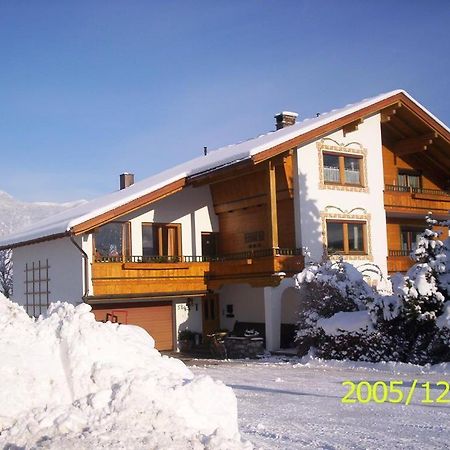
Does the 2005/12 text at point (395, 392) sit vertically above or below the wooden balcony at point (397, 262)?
below

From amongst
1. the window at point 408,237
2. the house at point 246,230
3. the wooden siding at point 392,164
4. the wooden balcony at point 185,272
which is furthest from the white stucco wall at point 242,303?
the wooden siding at point 392,164

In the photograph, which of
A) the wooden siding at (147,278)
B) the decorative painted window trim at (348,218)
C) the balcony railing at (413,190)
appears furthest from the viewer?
the balcony railing at (413,190)

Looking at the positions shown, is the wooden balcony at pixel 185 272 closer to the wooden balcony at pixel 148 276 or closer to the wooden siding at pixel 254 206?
the wooden balcony at pixel 148 276

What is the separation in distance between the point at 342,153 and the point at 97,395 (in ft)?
58.6

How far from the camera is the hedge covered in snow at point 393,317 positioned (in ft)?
51.8

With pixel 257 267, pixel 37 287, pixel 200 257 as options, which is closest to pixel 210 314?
pixel 200 257

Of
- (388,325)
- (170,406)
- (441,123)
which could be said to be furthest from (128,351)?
(441,123)

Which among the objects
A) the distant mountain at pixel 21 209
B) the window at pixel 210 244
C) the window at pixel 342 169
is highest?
the distant mountain at pixel 21 209

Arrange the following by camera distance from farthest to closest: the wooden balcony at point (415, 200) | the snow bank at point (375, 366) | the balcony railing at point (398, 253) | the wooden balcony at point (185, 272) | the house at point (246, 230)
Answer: the balcony railing at point (398, 253) < the wooden balcony at point (415, 200) < the house at point (246, 230) < the wooden balcony at point (185, 272) < the snow bank at point (375, 366)

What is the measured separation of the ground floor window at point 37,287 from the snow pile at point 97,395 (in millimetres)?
13670

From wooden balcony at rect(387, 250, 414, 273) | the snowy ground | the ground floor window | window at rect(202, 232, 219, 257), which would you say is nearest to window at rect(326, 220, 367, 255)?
wooden balcony at rect(387, 250, 414, 273)

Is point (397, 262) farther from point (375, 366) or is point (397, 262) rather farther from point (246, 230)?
point (375, 366)

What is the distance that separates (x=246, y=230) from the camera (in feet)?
75.7

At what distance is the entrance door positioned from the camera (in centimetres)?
2386
